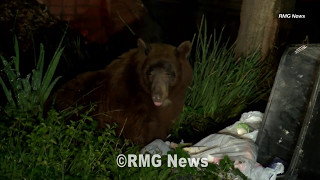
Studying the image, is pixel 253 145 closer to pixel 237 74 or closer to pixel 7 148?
pixel 237 74

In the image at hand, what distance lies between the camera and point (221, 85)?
5.81 m

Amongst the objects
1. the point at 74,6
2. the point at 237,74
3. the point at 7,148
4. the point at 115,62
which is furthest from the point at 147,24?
the point at 7,148

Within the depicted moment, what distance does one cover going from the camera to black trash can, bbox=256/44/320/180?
388 centimetres

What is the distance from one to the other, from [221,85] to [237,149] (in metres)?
1.51

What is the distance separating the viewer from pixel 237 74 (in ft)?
19.3

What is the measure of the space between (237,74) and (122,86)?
1.81m

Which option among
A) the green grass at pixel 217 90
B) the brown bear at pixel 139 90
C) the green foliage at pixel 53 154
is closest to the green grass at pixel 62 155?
the green foliage at pixel 53 154

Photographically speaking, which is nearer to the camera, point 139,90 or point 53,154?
point 53,154

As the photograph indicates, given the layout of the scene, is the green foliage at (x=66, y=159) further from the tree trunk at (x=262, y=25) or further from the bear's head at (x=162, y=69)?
the tree trunk at (x=262, y=25)

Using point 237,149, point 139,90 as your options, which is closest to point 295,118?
point 237,149

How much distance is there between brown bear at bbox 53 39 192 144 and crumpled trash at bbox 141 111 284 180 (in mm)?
215

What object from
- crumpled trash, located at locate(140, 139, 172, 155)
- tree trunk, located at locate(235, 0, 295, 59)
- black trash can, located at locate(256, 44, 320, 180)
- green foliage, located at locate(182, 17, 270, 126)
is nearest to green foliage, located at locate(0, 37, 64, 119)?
crumpled trash, located at locate(140, 139, 172, 155)

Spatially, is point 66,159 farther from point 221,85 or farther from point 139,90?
point 221,85

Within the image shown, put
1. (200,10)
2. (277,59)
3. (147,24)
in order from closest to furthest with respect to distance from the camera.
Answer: (277,59), (147,24), (200,10)
